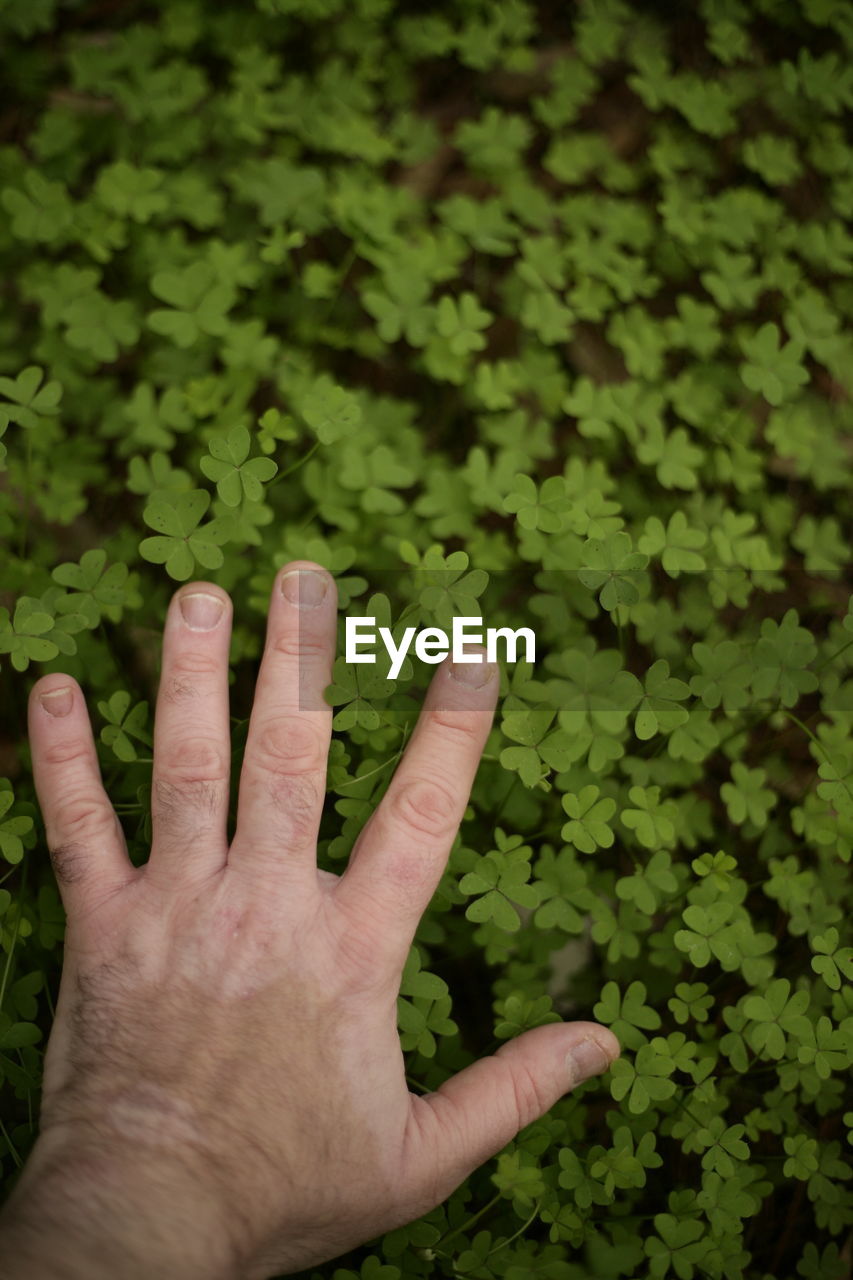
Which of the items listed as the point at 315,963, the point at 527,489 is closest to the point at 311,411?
the point at 527,489

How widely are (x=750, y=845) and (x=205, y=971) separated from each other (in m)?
1.70

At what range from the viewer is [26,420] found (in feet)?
8.13

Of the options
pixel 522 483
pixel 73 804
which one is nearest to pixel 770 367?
pixel 522 483

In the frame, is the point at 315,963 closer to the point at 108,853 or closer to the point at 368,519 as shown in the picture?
the point at 108,853

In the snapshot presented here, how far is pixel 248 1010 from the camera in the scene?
1878 millimetres

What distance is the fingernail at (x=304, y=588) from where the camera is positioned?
7.08ft

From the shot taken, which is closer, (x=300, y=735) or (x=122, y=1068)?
(x=122, y=1068)

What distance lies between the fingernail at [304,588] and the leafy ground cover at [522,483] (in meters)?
0.18

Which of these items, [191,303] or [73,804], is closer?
[73,804]

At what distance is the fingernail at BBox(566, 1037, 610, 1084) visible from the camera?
2114mm

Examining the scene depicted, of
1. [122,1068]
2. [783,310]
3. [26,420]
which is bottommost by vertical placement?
[122,1068]

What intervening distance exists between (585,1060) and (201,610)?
4.54 feet

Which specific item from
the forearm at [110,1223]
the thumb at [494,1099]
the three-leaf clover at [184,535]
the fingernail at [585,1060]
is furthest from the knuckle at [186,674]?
the fingernail at [585,1060]

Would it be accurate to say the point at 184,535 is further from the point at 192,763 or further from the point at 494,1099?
the point at 494,1099
